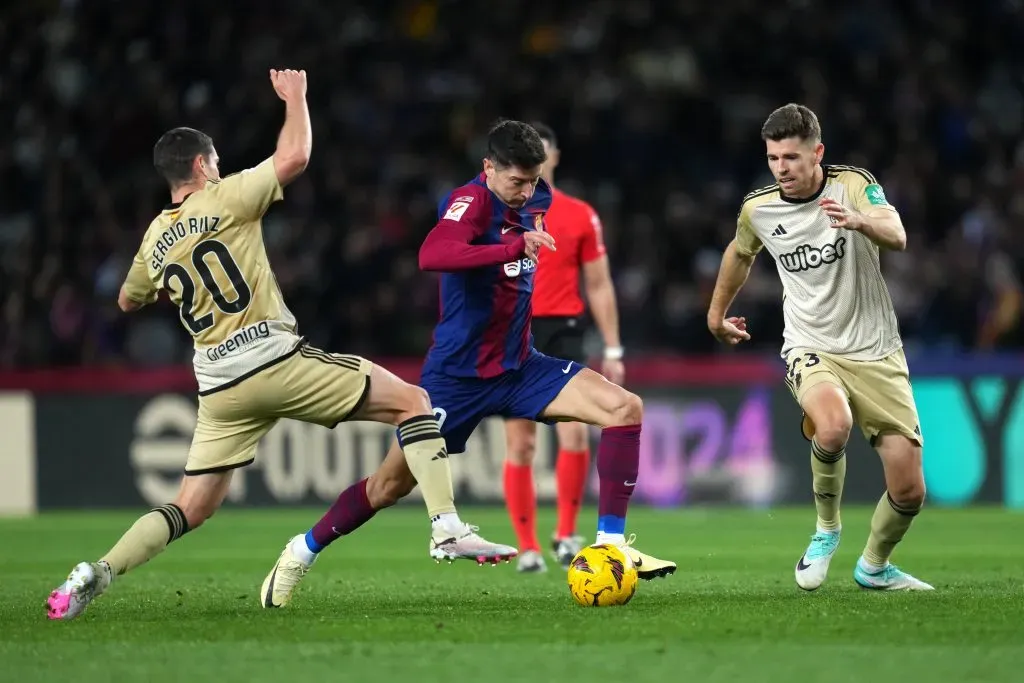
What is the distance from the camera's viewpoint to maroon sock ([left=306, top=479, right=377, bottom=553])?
23.5 feet

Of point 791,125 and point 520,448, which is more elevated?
point 791,125

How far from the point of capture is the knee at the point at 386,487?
7.10 m

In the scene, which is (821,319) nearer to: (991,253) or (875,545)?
(875,545)

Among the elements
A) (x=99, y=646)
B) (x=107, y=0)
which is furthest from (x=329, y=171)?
(x=99, y=646)

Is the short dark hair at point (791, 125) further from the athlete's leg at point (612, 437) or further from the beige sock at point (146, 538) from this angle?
the beige sock at point (146, 538)

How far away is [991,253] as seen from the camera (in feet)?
49.3

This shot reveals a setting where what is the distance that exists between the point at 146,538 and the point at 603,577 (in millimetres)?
1935

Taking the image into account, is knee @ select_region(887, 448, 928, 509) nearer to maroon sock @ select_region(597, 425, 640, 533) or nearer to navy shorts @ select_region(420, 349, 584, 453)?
maroon sock @ select_region(597, 425, 640, 533)

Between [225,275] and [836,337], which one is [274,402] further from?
[836,337]

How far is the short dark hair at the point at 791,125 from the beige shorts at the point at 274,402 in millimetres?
2061

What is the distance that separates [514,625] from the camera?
631 centimetres

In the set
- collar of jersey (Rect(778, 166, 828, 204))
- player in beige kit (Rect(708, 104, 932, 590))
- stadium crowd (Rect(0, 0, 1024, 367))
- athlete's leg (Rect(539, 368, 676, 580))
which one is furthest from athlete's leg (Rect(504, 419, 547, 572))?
stadium crowd (Rect(0, 0, 1024, 367))

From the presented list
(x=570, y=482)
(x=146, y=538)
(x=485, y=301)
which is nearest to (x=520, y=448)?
(x=570, y=482)

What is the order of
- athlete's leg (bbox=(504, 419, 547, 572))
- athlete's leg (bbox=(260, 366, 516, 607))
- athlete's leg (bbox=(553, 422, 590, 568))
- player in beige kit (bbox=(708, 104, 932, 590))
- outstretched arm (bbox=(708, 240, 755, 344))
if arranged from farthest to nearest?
athlete's leg (bbox=(553, 422, 590, 568)) → athlete's leg (bbox=(504, 419, 547, 572)) → outstretched arm (bbox=(708, 240, 755, 344)) → player in beige kit (bbox=(708, 104, 932, 590)) → athlete's leg (bbox=(260, 366, 516, 607))
